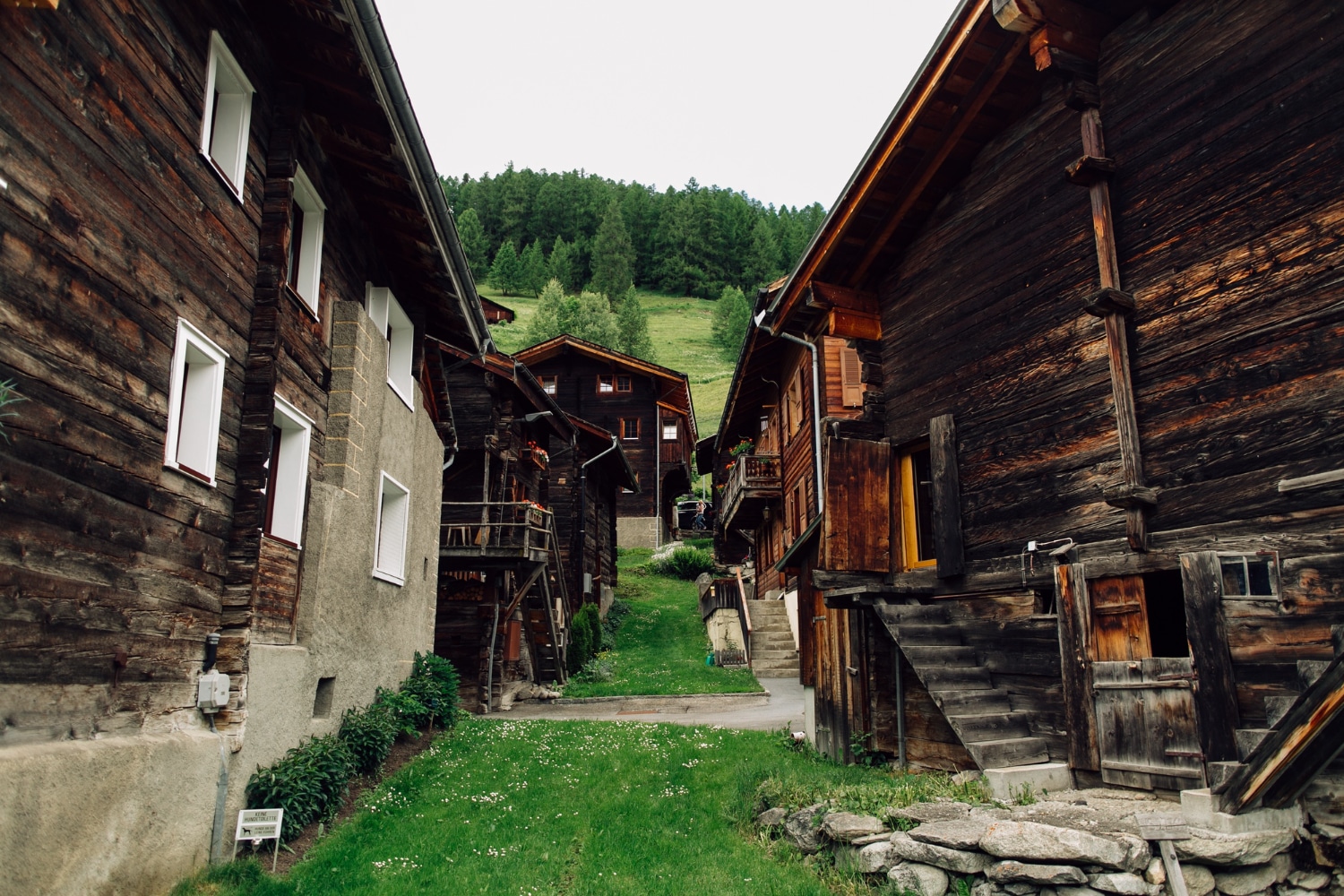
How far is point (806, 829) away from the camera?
8148 mm

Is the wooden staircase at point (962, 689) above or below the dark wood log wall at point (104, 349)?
below

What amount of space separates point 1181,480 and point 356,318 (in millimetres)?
9593

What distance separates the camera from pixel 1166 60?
26.2ft

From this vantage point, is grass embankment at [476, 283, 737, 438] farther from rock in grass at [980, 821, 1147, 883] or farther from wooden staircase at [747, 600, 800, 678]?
rock in grass at [980, 821, 1147, 883]

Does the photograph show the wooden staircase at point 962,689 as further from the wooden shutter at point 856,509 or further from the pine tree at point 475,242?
the pine tree at point 475,242

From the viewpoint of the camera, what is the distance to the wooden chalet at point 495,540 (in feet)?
64.8

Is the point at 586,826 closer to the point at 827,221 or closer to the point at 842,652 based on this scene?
the point at 842,652

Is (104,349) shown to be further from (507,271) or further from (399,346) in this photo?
(507,271)

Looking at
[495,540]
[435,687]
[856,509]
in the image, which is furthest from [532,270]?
[856,509]

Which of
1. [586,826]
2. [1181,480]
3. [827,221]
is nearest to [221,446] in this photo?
[586,826]

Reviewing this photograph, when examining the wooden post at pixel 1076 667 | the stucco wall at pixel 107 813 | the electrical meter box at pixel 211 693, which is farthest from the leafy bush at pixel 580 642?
the wooden post at pixel 1076 667

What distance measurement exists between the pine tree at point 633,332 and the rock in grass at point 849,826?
251 feet

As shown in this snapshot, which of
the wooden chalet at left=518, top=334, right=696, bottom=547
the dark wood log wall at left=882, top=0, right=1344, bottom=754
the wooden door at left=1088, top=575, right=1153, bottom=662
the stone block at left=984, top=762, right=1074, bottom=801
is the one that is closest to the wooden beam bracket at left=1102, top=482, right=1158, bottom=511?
the dark wood log wall at left=882, top=0, right=1344, bottom=754

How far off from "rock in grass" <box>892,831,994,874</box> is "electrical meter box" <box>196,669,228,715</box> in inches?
226
